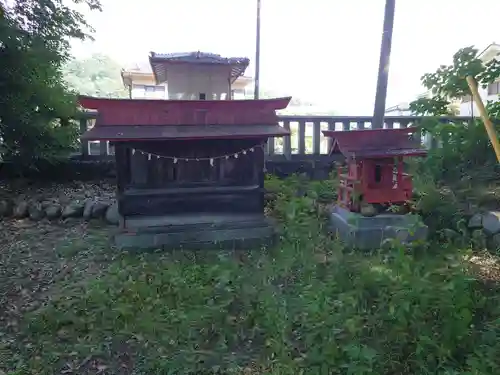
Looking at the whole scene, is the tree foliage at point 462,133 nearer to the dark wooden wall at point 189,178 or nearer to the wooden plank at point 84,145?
the dark wooden wall at point 189,178

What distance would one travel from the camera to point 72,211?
7.46 m

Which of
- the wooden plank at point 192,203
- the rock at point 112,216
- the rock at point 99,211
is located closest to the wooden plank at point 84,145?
the rock at point 99,211

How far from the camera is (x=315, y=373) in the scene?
10.8 ft

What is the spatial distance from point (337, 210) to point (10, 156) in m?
6.34

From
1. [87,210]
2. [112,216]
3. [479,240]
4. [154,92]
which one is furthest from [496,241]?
[154,92]

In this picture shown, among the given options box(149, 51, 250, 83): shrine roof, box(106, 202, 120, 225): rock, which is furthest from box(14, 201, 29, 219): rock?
box(149, 51, 250, 83): shrine roof

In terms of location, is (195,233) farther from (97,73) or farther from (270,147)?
(97,73)

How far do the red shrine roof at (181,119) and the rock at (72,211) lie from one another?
7.16 feet

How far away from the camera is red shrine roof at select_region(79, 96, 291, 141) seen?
578 cm

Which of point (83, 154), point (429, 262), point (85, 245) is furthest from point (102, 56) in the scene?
point (429, 262)

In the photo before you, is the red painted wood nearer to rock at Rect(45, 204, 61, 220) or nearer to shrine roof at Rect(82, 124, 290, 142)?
shrine roof at Rect(82, 124, 290, 142)

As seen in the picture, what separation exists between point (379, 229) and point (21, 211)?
6.03m

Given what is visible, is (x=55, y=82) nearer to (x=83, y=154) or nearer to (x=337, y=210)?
(x=83, y=154)

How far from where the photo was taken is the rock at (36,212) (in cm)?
736
